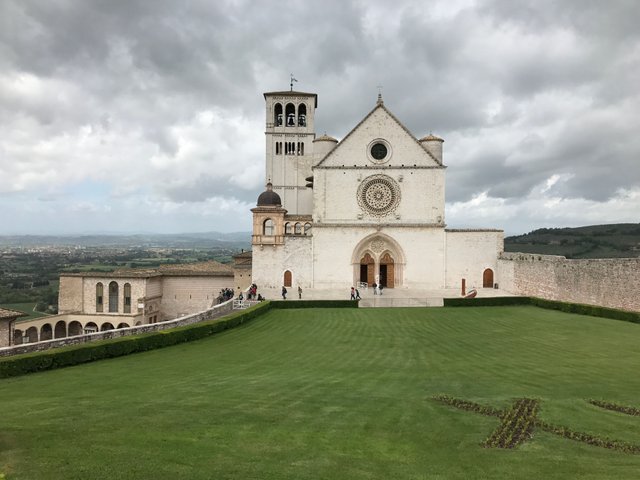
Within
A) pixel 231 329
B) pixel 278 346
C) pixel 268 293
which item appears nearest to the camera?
pixel 278 346

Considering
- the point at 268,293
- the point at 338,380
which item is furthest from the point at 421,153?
the point at 338,380

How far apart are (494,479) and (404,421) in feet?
9.05

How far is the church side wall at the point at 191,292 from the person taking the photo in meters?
45.3

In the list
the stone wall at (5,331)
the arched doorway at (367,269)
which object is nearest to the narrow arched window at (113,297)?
the stone wall at (5,331)

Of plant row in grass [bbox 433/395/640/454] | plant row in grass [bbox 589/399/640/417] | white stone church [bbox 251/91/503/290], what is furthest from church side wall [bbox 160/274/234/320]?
plant row in grass [bbox 589/399/640/417]

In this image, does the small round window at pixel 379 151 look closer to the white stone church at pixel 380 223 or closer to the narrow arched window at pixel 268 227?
the white stone church at pixel 380 223

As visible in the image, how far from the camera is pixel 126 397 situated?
10727 mm

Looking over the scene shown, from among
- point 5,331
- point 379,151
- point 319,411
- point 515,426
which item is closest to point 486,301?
point 379,151

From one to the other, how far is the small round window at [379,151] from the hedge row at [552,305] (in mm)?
14773

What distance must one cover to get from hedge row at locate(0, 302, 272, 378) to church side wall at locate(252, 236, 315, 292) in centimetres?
1523

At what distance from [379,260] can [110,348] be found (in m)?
27.2

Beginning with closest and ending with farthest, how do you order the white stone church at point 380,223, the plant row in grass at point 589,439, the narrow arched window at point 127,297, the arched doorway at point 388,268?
the plant row in grass at point 589,439 → the white stone church at point 380,223 → the arched doorway at point 388,268 → the narrow arched window at point 127,297

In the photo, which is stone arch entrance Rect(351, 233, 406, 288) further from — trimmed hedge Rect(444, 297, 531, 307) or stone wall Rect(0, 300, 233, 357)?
stone wall Rect(0, 300, 233, 357)

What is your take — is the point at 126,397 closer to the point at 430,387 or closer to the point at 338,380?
the point at 338,380
